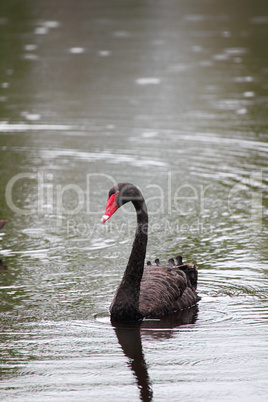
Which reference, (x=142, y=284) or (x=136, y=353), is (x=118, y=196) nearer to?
(x=142, y=284)

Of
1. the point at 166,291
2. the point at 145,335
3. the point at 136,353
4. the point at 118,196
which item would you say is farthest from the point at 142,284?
the point at 136,353

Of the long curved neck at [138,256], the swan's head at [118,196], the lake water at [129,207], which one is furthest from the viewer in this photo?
the long curved neck at [138,256]

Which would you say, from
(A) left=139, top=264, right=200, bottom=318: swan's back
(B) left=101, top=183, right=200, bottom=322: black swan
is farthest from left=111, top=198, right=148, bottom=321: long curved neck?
(A) left=139, top=264, right=200, bottom=318: swan's back

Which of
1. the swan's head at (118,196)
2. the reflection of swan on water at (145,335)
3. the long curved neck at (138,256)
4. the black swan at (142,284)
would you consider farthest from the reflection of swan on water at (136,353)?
the swan's head at (118,196)

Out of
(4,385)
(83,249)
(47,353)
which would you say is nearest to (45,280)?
(83,249)

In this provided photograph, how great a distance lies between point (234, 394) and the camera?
4.25 meters

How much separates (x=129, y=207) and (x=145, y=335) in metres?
3.49

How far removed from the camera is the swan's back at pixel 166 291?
5457 millimetres

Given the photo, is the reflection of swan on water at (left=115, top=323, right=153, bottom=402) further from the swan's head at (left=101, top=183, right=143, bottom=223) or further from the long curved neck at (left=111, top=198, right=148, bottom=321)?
the swan's head at (left=101, top=183, right=143, bottom=223)

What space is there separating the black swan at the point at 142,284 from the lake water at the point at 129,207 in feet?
0.33

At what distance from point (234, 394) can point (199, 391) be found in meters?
0.20

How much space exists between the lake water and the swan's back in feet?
0.29

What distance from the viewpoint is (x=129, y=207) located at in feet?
27.9

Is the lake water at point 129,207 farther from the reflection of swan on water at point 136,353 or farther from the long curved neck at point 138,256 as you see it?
the long curved neck at point 138,256
